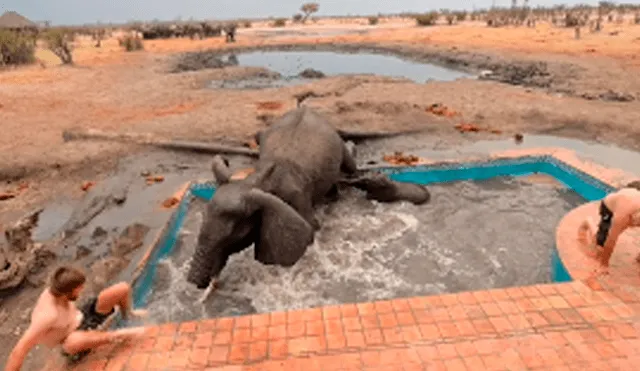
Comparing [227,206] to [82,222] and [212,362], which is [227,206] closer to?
[212,362]

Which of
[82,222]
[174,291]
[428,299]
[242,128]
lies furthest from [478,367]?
[242,128]

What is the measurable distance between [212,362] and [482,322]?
2493 mm

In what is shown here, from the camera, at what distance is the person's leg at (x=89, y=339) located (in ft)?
12.9

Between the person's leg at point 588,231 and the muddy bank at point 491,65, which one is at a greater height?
the muddy bank at point 491,65

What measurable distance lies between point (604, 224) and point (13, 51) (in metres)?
27.7

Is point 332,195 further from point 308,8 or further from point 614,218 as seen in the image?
point 308,8

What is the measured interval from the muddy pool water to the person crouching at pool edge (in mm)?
1120

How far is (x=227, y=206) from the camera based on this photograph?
524cm

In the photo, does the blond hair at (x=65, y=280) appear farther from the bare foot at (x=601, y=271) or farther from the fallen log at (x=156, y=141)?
the fallen log at (x=156, y=141)

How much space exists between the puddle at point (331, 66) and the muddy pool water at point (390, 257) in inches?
520

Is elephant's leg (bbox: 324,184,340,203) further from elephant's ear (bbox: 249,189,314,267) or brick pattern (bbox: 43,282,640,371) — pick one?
brick pattern (bbox: 43,282,640,371)

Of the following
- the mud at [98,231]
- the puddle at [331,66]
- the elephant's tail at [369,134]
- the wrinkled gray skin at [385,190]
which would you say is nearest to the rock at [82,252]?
the mud at [98,231]

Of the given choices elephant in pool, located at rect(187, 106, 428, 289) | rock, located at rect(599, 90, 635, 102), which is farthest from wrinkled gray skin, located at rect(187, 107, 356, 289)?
rock, located at rect(599, 90, 635, 102)

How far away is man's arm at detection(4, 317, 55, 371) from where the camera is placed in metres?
3.54
